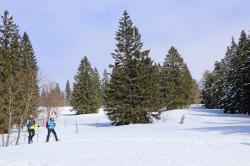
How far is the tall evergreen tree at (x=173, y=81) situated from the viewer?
64.2m

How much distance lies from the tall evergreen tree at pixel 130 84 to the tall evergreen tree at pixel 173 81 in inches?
885

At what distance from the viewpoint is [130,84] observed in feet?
133

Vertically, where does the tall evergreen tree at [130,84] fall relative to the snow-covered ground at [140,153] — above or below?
above

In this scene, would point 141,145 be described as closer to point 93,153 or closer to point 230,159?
point 93,153

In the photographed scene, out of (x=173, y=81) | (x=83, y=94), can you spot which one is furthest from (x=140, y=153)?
(x=83, y=94)

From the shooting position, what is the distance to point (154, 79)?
1670 inches

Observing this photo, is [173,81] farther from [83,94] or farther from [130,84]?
[130,84]

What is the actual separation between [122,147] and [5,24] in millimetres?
26010

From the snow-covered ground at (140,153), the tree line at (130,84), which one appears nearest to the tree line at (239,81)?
the tree line at (130,84)

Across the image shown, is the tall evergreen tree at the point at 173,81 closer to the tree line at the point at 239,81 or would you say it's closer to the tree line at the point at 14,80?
the tree line at the point at 239,81

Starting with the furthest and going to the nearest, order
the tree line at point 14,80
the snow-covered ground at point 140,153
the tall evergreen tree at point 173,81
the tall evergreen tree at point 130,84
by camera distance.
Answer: the tall evergreen tree at point 173,81 → the tall evergreen tree at point 130,84 → the tree line at point 14,80 → the snow-covered ground at point 140,153

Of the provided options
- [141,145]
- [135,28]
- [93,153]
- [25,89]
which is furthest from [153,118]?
[93,153]

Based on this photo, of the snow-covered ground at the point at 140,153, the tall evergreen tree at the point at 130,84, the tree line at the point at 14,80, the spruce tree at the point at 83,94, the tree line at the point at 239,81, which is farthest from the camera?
the spruce tree at the point at 83,94

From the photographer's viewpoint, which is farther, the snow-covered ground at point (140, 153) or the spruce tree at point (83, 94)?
the spruce tree at point (83, 94)
